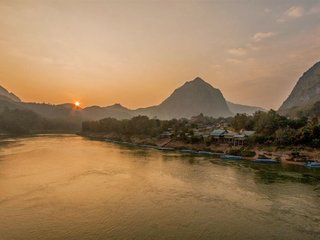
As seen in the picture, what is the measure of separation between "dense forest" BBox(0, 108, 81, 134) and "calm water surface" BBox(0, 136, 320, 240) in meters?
97.4

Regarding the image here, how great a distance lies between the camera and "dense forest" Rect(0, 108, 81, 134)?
12351 centimetres

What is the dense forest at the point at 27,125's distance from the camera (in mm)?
123512

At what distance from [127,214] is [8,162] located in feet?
106

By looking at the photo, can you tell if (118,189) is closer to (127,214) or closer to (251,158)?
(127,214)

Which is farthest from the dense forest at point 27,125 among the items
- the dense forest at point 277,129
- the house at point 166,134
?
the house at point 166,134

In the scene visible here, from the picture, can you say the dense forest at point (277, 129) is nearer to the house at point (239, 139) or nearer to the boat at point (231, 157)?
the house at point (239, 139)

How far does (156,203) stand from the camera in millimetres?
23172

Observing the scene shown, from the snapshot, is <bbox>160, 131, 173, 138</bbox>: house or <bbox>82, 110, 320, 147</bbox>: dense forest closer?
<bbox>82, 110, 320, 147</bbox>: dense forest

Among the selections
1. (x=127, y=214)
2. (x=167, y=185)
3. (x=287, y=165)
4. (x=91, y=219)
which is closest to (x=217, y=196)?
(x=167, y=185)

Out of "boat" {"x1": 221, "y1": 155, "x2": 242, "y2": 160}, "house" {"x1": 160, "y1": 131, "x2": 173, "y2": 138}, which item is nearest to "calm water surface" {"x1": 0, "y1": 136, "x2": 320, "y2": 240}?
"boat" {"x1": 221, "y1": 155, "x2": 242, "y2": 160}

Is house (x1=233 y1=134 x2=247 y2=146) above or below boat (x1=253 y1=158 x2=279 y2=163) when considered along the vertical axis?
→ above

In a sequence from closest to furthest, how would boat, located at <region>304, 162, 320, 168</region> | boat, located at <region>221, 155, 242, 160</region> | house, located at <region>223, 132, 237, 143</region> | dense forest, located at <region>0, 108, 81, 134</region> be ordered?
boat, located at <region>304, 162, 320, 168</region>
boat, located at <region>221, 155, 242, 160</region>
house, located at <region>223, 132, 237, 143</region>
dense forest, located at <region>0, 108, 81, 134</region>

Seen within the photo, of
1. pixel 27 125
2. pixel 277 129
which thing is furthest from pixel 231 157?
pixel 27 125

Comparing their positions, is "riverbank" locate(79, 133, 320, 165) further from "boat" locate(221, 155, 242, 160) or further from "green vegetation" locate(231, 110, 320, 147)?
"green vegetation" locate(231, 110, 320, 147)
